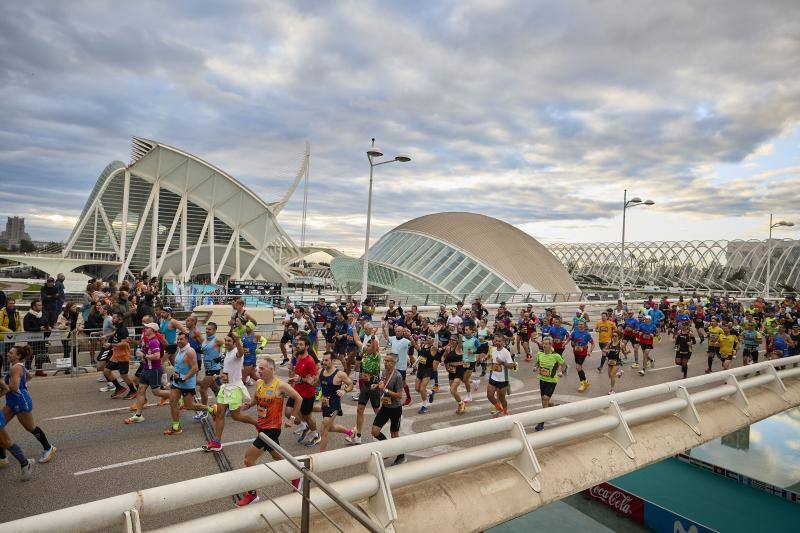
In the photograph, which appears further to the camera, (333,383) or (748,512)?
(748,512)

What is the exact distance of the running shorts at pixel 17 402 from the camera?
6113 millimetres

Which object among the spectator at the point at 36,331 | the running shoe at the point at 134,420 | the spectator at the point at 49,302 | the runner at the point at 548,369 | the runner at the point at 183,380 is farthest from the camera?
the spectator at the point at 49,302

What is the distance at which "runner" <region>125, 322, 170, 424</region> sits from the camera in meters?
8.08

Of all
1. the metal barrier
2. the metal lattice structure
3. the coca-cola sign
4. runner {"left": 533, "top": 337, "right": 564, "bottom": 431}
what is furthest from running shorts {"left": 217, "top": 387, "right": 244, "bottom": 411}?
the metal lattice structure

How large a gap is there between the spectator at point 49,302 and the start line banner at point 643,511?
548 inches

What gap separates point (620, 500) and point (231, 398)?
7704 millimetres

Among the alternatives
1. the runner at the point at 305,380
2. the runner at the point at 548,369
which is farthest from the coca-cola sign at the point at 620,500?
the runner at the point at 305,380

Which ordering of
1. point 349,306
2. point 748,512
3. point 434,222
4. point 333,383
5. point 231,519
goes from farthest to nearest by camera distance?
point 434,222, point 349,306, point 748,512, point 333,383, point 231,519

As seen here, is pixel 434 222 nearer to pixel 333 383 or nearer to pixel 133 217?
pixel 133 217

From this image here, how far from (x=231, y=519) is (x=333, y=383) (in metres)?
3.79

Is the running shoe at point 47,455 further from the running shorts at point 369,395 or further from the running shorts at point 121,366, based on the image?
the running shorts at point 369,395

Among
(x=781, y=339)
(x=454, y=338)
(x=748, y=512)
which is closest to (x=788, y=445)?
(x=781, y=339)

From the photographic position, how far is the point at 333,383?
6898 millimetres

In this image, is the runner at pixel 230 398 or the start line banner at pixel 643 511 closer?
the runner at pixel 230 398
